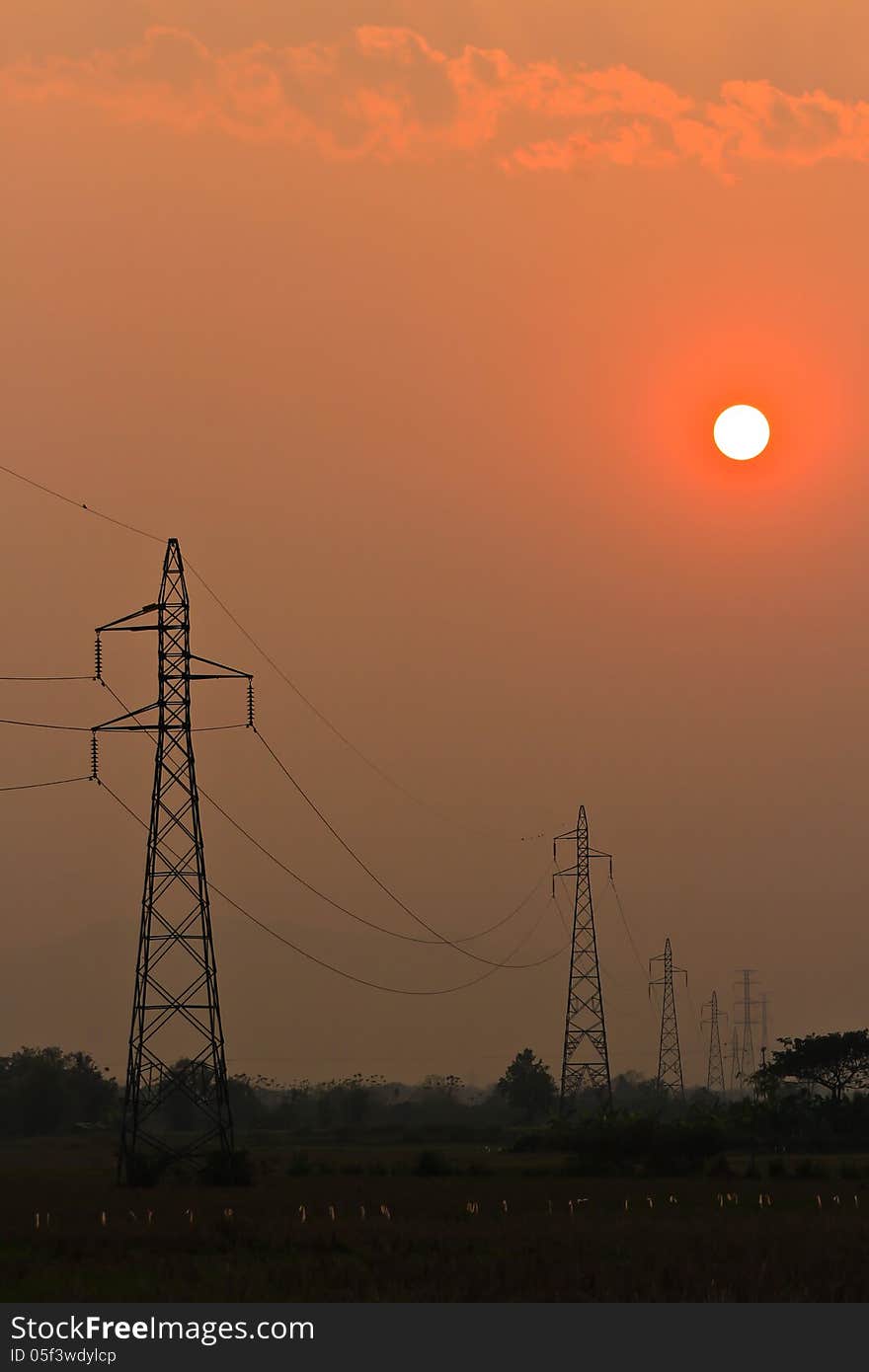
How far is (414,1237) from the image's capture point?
57.7m

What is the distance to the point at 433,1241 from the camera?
56.7 m

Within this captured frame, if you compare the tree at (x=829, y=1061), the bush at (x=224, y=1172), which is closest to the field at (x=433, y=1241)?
the bush at (x=224, y=1172)

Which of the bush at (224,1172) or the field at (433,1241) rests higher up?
the bush at (224,1172)

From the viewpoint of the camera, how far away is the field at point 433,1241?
44.2m

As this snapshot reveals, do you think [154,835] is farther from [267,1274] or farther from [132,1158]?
[267,1274]

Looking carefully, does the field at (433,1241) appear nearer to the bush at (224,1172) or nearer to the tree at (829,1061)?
the bush at (224,1172)

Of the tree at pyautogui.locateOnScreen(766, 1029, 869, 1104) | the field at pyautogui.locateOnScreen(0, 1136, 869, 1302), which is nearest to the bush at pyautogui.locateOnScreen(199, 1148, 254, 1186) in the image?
the field at pyautogui.locateOnScreen(0, 1136, 869, 1302)

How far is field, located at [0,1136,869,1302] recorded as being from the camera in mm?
44188

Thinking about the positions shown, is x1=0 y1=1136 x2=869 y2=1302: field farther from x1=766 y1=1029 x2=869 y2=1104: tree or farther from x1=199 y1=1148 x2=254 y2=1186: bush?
x1=766 y1=1029 x2=869 y2=1104: tree

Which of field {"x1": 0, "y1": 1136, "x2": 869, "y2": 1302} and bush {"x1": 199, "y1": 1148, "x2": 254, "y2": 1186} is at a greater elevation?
bush {"x1": 199, "y1": 1148, "x2": 254, "y2": 1186}

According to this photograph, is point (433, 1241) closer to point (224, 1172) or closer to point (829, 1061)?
point (224, 1172)

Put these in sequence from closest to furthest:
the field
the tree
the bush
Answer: the field < the bush < the tree
